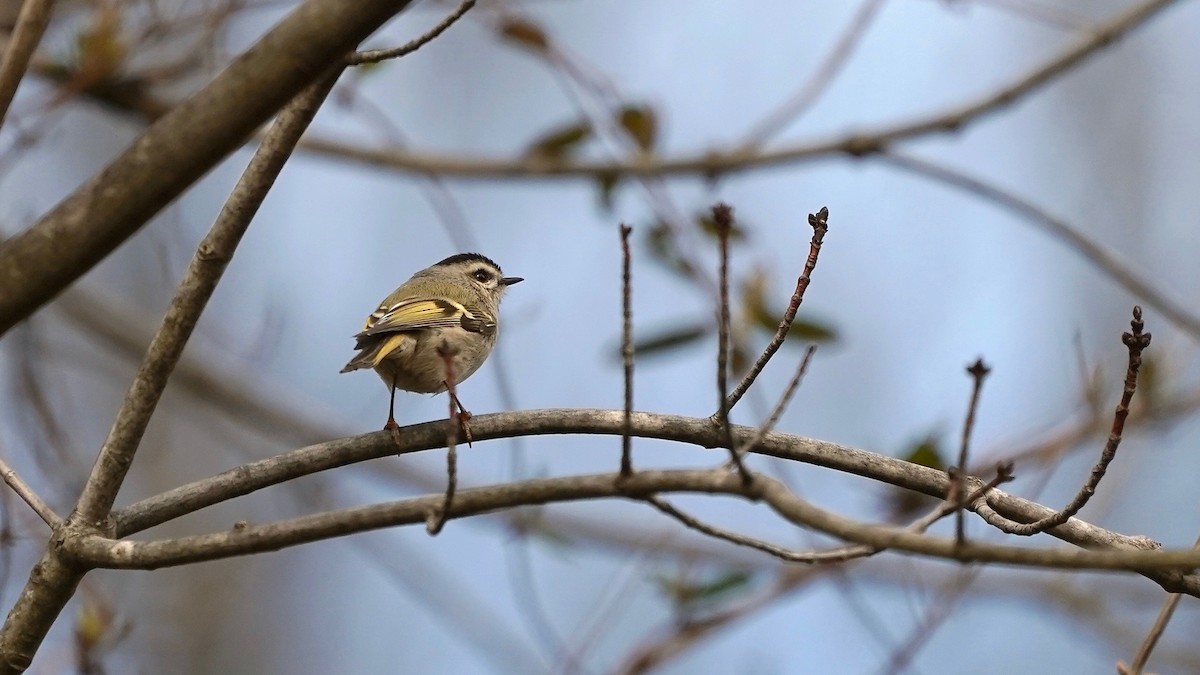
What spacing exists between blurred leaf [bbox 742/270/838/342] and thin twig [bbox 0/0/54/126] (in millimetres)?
2466

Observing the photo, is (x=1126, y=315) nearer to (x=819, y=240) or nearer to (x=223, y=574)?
(x=223, y=574)

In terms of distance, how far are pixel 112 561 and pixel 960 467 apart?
128 cm

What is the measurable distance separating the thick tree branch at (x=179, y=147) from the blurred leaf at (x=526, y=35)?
2.72 meters

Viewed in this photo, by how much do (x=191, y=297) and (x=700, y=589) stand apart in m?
2.22

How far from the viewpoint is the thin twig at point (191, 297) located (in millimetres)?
1765

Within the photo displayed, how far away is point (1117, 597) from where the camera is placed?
527 cm

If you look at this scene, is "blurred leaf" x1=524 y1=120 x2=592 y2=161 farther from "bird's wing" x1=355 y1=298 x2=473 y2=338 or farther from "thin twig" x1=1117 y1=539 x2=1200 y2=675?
"thin twig" x1=1117 y1=539 x2=1200 y2=675

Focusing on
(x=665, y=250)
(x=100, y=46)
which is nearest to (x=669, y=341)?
(x=665, y=250)

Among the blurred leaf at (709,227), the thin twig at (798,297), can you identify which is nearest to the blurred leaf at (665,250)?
the blurred leaf at (709,227)

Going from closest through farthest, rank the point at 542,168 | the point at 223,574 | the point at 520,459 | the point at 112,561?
the point at 112,561
the point at 520,459
the point at 542,168
the point at 223,574

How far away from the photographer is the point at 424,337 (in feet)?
9.87

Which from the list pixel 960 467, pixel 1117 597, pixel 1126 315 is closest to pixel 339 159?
pixel 960 467

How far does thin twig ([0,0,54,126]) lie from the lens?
1.82 m

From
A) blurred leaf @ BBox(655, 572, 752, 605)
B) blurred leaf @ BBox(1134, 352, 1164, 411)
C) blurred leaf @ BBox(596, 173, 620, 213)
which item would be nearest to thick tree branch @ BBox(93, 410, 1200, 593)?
blurred leaf @ BBox(655, 572, 752, 605)
